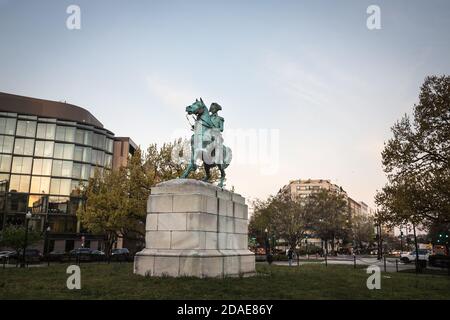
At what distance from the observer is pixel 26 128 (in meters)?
64.4

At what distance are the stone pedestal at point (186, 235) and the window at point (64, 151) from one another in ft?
190

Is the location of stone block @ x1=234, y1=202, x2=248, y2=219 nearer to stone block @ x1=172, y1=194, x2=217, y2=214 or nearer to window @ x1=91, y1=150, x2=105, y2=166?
stone block @ x1=172, y1=194, x2=217, y2=214

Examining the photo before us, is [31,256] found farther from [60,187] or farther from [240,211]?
[240,211]

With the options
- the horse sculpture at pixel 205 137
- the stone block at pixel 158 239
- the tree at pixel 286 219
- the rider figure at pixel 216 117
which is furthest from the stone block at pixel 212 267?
the tree at pixel 286 219

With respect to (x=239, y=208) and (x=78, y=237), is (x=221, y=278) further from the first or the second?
(x=78, y=237)

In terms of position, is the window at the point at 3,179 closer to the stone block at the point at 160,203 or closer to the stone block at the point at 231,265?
the stone block at the point at 160,203

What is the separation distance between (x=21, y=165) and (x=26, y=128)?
650cm

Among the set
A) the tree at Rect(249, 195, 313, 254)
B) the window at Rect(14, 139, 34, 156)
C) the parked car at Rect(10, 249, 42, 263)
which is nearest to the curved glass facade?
the window at Rect(14, 139, 34, 156)

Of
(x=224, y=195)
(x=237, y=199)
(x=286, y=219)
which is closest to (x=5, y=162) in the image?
(x=286, y=219)

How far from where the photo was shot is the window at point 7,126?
63000mm

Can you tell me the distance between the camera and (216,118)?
1628 cm

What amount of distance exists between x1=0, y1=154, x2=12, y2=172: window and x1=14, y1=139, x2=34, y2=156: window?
5.38 ft

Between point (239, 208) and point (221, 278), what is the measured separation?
4.05 m
